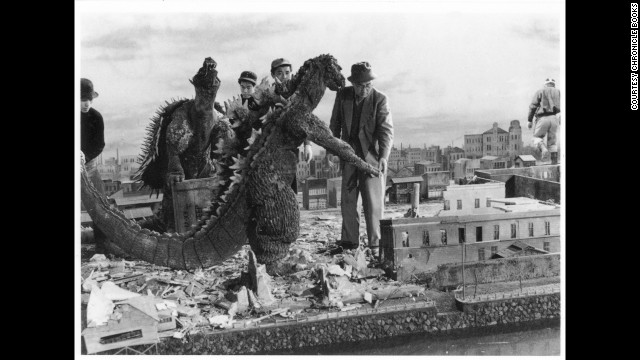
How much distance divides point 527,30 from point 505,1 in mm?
355

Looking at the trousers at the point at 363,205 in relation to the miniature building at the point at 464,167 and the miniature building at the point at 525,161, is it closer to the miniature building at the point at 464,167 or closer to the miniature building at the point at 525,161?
the miniature building at the point at 464,167

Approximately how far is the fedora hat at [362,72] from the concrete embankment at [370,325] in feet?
7.31

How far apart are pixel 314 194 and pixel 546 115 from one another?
253 centimetres

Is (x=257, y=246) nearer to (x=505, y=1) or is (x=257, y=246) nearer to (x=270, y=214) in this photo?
(x=270, y=214)

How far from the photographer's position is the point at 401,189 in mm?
8516

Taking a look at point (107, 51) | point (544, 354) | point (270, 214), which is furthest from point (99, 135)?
point (544, 354)

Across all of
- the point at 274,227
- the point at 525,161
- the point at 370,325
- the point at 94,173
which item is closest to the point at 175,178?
the point at 94,173

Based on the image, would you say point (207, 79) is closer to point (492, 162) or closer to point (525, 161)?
point (492, 162)

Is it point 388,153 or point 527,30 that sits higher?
point 527,30

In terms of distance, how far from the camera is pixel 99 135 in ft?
26.1

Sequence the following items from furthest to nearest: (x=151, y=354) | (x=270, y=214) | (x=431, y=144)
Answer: (x=431, y=144)
(x=270, y=214)
(x=151, y=354)

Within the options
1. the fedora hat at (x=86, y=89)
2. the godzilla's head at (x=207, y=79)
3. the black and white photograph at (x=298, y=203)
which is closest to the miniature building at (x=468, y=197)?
the black and white photograph at (x=298, y=203)

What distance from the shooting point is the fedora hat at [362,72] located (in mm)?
7692

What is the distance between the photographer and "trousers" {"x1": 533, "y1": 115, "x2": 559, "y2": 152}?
26.0ft
